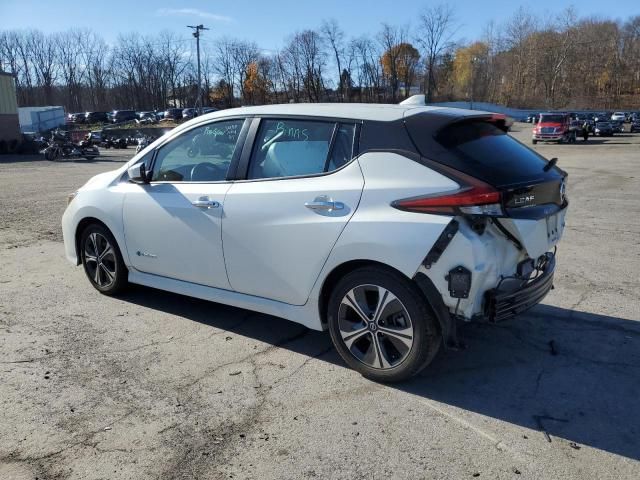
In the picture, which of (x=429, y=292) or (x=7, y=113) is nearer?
(x=429, y=292)

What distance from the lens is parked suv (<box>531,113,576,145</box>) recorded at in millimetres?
37719

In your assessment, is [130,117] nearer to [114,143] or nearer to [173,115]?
[173,115]

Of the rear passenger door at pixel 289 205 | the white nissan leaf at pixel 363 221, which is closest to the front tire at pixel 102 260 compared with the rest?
→ the white nissan leaf at pixel 363 221

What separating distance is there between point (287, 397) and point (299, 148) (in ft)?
5.67

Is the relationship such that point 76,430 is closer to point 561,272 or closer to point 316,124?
point 316,124

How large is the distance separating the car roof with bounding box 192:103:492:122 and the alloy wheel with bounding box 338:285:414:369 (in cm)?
116

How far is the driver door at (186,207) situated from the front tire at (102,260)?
0.93 ft

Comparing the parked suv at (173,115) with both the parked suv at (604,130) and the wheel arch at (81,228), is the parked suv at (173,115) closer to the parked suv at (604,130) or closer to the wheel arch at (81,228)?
the parked suv at (604,130)

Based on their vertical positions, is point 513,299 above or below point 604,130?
above

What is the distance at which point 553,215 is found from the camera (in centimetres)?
366

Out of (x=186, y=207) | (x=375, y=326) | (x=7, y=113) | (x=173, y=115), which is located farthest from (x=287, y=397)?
(x=173, y=115)

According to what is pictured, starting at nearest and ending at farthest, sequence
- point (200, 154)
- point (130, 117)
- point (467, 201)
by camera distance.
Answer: point (467, 201) < point (200, 154) < point (130, 117)

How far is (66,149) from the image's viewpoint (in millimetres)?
29797

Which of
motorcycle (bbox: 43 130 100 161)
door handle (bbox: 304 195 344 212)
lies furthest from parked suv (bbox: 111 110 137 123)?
door handle (bbox: 304 195 344 212)
